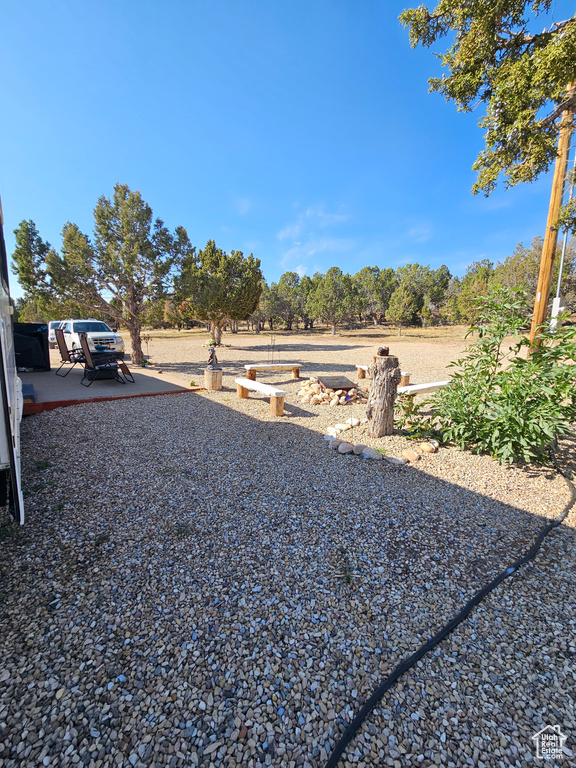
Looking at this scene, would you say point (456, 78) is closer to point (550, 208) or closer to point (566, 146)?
point (566, 146)

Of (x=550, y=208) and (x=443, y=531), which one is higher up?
(x=550, y=208)

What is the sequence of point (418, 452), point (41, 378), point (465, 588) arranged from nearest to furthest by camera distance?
1. point (465, 588)
2. point (418, 452)
3. point (41, 378)

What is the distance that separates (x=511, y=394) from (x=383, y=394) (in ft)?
5.30

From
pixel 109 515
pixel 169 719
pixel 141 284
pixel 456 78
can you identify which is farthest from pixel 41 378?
pixel 456 78

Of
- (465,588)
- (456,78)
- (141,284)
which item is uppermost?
(456,78)

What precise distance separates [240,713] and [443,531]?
208 cm

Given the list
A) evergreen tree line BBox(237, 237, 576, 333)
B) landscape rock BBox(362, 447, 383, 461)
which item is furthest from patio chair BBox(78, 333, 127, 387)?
evergreen tree line BBox(237, 237, 576, 333)

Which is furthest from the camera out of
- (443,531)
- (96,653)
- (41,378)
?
(41,378)

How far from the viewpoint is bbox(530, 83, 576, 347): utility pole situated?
452cm

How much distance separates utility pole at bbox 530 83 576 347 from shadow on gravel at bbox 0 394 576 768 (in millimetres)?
3604

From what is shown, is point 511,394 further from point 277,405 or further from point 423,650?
point 277,405

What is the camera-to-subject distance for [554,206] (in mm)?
5195

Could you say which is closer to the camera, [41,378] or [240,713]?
[240,713]

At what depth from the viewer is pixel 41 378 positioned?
28.7 feet
